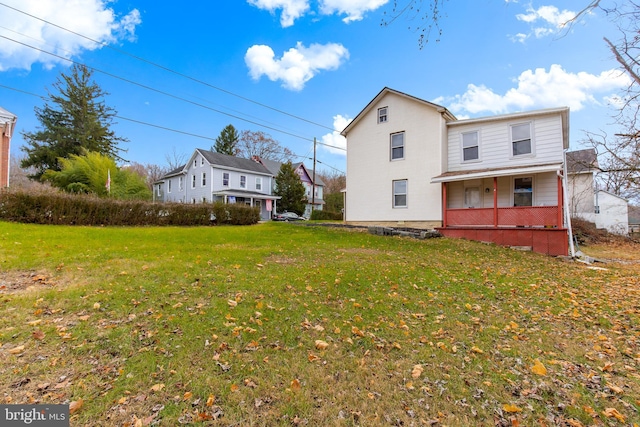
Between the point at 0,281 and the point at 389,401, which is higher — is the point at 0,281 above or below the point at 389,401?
above

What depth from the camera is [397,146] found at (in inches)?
610

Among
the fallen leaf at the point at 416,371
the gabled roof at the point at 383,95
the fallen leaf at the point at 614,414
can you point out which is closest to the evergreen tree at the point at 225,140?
the gabled roof at the point at 383,95

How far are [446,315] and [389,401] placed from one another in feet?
7.23

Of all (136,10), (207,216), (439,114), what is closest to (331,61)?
(439,114)

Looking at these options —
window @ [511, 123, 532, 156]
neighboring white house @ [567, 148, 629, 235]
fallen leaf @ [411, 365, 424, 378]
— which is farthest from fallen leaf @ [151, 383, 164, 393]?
neighboring white house @ [567, 148, 629, 235]

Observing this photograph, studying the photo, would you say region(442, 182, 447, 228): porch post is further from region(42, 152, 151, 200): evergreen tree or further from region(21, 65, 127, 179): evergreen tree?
region(21, 65, 127, 179): evergreen tree

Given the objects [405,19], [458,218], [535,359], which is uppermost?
[405,19]

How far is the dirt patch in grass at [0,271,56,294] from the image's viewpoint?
416cm

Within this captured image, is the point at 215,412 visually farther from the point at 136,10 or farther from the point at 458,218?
the point at 136,10

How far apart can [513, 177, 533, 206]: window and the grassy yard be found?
7.57 meters

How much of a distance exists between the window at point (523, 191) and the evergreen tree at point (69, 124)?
114 feet

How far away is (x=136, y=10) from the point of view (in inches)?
560

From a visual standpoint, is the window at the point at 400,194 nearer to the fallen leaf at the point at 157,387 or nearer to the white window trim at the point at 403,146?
the white window trim at the point at 403,146

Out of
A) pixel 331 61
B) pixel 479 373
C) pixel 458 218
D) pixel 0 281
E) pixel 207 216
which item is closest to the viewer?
pixel 479 373
